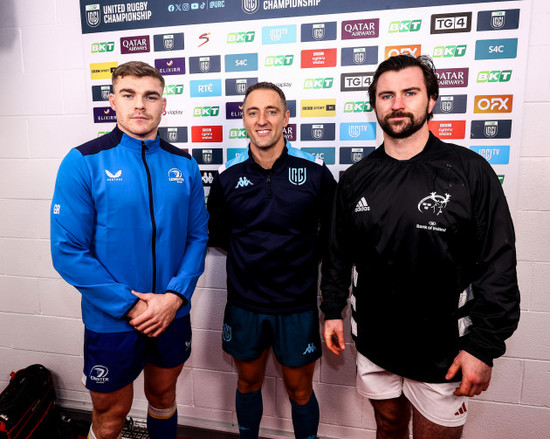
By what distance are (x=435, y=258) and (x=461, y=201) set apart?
19cm

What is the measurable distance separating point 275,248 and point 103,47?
53.1 inches

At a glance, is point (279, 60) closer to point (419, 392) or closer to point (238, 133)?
point (238, 133)

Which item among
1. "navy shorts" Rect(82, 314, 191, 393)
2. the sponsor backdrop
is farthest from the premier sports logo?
"navy shorts" Rect(82, 314, 191, 393)

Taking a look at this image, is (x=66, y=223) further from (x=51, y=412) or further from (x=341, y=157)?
(x=51, y=412)

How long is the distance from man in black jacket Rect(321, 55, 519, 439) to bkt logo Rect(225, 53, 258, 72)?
656 millimetres

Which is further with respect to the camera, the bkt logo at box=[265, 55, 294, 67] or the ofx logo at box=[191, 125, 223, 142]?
the ofx logo at box=[191, 125, 223, 142]

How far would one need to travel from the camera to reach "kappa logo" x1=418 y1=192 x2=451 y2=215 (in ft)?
3.65

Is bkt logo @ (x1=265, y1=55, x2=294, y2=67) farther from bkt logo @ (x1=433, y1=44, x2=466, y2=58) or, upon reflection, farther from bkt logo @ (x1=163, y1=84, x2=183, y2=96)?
bkt logo @ (x1=433, y1=44, x2=466, y2=58)

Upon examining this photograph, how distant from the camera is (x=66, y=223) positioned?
1.19 meters

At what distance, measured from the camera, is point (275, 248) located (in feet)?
4.66

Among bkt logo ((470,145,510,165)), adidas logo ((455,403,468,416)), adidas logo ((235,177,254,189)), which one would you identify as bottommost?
adidas logo ((455,403,468,416))

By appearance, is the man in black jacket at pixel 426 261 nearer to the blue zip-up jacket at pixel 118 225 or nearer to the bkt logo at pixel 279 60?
the bkt logo at pixel 279 60

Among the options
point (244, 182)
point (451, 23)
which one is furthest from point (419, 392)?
point (451, 23)

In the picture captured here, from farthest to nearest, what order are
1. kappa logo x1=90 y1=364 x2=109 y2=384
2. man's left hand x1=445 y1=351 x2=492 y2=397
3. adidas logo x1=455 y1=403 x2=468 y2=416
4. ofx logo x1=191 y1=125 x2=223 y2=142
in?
ofx logo x1=191 y1=125 x2=223 y2=142, kappa logo x1=90 y1=364 x2=109 y2=384, adidas logo x1=455 y1=403 x2=468 y2=416, man's left hand x1=445 y1=351 x2=492 y2=397
